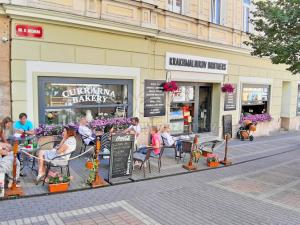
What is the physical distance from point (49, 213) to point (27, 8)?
201 inches

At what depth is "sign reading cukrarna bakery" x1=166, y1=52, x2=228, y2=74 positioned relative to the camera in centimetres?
1110

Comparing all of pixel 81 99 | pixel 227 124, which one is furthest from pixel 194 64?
pixel 81 99

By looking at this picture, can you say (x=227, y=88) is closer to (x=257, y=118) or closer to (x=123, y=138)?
(x=257, y=118)

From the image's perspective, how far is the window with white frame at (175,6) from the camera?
11328mm

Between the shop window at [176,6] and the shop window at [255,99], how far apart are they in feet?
18.4

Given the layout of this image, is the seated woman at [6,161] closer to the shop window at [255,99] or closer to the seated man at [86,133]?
the seated man at [86,133]

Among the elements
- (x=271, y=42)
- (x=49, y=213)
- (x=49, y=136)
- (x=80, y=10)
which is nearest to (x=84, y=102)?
(x=49, y=136)

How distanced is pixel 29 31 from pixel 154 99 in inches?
188

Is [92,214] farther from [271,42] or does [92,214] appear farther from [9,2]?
[271,42]

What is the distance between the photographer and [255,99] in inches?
627

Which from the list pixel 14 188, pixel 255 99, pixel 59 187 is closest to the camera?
pixel 14 188

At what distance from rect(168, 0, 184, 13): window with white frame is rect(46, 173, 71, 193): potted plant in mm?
7889

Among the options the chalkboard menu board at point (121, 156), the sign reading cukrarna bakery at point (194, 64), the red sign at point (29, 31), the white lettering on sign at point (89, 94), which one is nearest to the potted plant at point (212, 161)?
the chalkboard menu board at point (121, 156)

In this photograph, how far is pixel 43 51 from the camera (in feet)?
26.0
